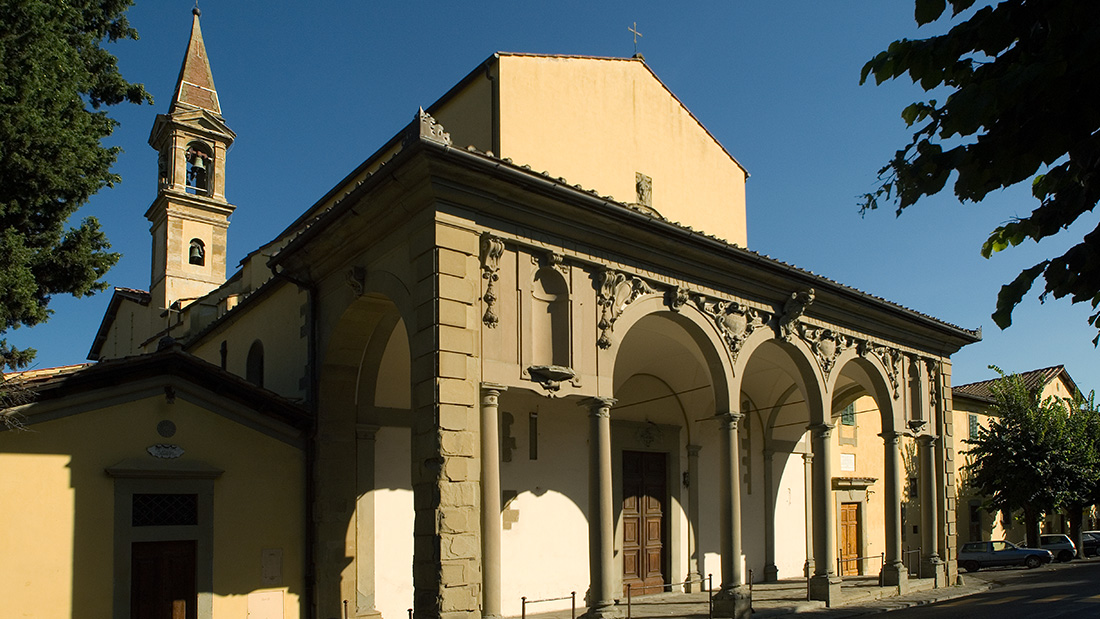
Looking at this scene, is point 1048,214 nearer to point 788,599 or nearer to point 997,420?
point 788,599

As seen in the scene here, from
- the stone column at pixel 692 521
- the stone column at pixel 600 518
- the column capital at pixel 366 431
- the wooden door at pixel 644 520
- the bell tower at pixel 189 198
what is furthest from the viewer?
the bell tower at pixel 189 198

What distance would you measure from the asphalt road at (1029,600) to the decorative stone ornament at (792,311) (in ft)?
15.9

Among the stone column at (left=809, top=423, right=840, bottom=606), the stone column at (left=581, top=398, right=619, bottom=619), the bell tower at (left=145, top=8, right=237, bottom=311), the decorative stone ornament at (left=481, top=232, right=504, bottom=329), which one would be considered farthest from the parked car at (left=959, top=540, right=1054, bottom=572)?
the bell tower at (left=145, top=8, right=237, bottom=311)

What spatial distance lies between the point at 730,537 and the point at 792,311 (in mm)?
4052

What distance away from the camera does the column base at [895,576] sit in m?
16.4

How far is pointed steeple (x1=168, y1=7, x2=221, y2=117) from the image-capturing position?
30594mm

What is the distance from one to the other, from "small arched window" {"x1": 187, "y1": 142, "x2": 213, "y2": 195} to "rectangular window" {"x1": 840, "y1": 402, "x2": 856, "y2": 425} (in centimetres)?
2218

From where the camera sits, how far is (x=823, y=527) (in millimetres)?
15000

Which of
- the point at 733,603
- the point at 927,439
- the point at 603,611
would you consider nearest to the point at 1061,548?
the point at 927,439

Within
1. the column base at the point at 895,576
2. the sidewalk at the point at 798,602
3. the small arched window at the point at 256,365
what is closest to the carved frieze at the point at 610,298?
the sidewalk at the point at 798,602

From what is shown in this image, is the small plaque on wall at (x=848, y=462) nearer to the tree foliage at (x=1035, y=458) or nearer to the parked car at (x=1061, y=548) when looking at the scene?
the tree foliage at (x=1035, y=458)

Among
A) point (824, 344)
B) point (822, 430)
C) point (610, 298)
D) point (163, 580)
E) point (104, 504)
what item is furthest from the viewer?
point (824, 344)

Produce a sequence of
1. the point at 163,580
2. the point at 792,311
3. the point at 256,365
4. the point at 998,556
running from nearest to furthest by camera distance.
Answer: the point at 163,580 → the point at 792,311 → the point at 256,365 → the point at 998,556

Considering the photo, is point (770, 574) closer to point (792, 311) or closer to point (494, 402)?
point (792, 311)
